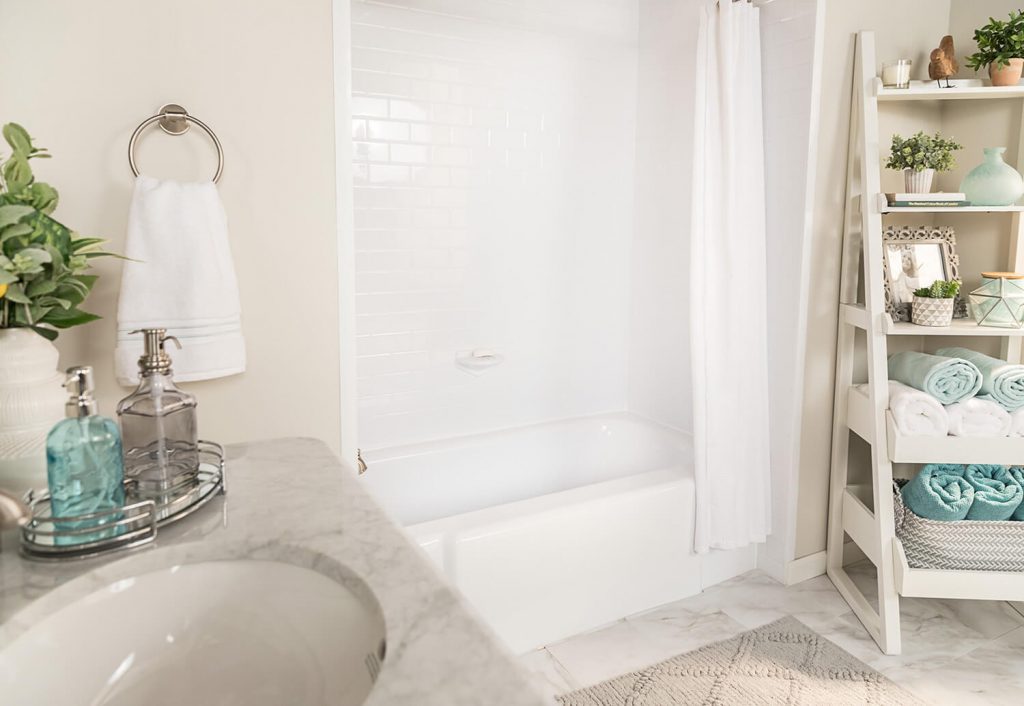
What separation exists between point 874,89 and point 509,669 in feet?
7.54

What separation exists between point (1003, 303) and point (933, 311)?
0.20 meters

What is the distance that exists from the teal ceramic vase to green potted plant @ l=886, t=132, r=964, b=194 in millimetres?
88

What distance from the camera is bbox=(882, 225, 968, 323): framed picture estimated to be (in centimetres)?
234

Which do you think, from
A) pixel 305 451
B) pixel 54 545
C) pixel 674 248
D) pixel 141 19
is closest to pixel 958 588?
pixel 674 248

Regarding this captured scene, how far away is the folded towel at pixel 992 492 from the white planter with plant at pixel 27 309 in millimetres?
2407

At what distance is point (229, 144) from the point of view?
1.59m

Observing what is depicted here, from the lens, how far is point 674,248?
287 cm

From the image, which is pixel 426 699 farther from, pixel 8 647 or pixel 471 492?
pixel 471 492

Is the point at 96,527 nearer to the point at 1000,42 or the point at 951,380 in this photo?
the point at 951,380

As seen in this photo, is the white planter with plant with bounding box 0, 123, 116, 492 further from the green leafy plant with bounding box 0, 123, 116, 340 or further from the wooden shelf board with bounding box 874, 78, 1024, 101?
the wooden shelf board with bounding box 874, 78, 1024, 101

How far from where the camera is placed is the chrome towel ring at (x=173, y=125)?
4.83ft

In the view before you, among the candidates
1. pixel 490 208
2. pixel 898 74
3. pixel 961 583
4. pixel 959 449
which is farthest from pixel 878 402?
pixel 490 208

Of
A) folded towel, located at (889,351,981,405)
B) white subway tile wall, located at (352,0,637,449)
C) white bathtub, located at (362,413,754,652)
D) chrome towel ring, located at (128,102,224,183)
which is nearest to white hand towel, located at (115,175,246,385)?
chrome towel ring, located at (128,102,224,183)

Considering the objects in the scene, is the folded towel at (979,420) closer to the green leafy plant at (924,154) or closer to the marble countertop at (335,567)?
the green leafy plant at (924,154)
